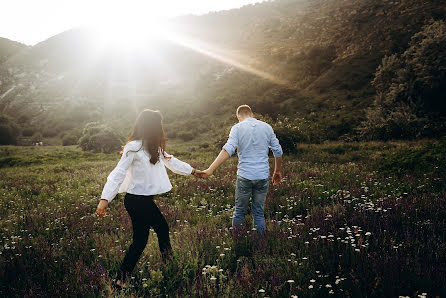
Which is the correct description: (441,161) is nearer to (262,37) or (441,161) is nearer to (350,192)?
(350,192)

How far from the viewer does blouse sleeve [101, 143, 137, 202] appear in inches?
136

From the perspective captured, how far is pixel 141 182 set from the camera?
3.63 m

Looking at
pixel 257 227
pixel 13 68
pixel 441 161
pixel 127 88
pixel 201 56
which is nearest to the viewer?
pixel 257 227

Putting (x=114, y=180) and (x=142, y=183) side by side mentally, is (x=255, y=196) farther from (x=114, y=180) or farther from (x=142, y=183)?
(x=114, y=180)

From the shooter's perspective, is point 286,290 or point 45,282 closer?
point 286,290

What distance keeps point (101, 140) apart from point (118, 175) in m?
29.5

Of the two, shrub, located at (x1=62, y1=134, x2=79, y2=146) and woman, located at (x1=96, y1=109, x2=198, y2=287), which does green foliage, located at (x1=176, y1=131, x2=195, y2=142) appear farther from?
woman, located at (x1=96, y1=109, x2=198, y2=287)

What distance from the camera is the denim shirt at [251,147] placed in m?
4.62

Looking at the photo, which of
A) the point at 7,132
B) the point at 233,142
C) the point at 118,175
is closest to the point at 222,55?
the point at 7,132

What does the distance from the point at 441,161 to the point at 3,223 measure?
40.3 ft

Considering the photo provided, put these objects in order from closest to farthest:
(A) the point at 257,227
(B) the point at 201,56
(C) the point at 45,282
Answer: (C) the point at 45,282, (A) the point at 257,227, (B) the point at 201,56

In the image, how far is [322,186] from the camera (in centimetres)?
757

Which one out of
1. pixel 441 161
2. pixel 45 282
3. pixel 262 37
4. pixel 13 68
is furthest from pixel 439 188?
pixel 13 68

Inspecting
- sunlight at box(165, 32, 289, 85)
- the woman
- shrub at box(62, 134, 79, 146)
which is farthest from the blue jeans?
shrub at box(62, 134, 79, 146)
